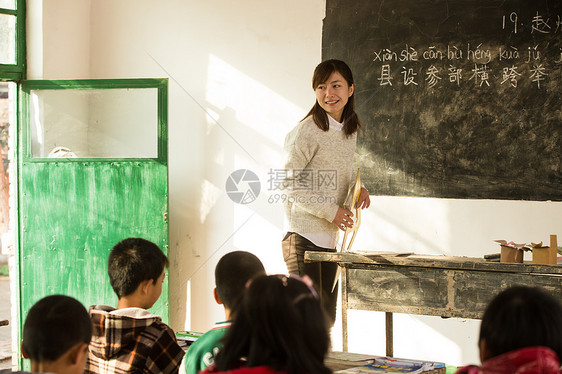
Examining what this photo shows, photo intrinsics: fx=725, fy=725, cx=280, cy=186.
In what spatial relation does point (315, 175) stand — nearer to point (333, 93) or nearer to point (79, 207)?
point (333, 93)

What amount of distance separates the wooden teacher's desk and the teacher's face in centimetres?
66

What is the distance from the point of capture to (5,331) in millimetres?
5793

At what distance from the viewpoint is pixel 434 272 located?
323cm

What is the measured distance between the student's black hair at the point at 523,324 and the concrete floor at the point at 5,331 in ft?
12.9

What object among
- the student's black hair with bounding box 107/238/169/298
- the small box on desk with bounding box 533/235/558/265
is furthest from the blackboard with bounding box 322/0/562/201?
the student's black hair with bounding box 107/238/169/298

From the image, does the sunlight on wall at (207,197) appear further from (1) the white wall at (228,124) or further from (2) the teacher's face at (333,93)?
(2) the teacher's face at (333,93)

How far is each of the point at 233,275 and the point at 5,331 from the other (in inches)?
168

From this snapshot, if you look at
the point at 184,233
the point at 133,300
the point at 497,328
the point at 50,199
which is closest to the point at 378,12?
the point at 184,233

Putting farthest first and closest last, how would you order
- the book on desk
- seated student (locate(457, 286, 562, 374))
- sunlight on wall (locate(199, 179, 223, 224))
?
sunlight on wall (locate(199, 179, 223, 224)) < the book on desk < seated student (locate(457, 286, 562, 374))

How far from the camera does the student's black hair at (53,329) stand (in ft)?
5.59

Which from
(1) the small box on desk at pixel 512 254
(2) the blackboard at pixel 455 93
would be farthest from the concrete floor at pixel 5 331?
(1) the small box on desk at pixel 512 254

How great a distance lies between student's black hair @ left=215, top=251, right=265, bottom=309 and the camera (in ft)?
7.06

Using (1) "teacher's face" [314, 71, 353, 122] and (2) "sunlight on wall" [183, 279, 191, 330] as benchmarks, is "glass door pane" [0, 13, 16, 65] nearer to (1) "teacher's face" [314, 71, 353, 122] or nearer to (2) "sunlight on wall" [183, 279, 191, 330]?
(2) "sunlight on wall" [183, 279, 191, 330]

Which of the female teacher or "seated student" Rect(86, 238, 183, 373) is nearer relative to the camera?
"seated student" Rect(86, 238, 183, 373)
